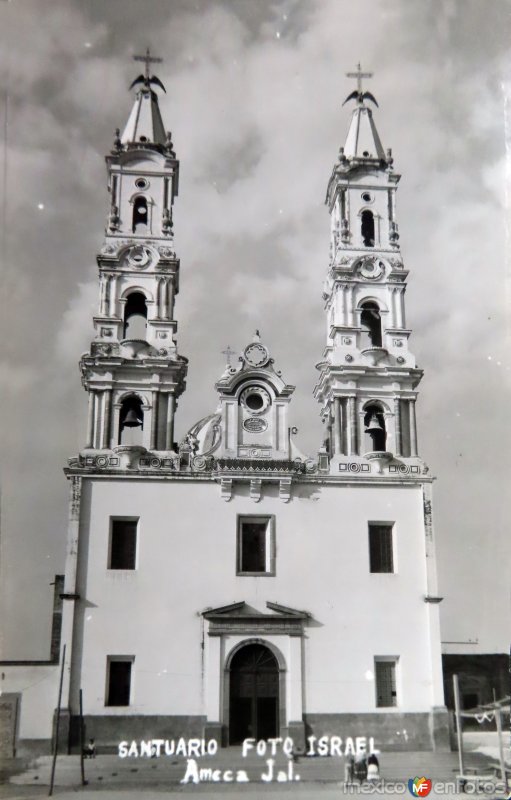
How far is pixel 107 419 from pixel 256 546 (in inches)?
174

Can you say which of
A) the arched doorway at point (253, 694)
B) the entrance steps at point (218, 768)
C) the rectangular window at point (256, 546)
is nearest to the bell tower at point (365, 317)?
the rectangular window at point (256, 546)

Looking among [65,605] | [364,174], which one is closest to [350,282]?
[364,174]

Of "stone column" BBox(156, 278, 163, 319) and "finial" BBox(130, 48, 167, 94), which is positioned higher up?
"finial" BBox(130, 48, 167, 94)

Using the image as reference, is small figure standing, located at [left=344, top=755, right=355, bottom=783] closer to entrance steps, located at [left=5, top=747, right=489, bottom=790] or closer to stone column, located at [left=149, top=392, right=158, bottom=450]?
entrance steps, located at [left=5, top=747, right=489, bottom=790]

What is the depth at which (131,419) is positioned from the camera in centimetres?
2023

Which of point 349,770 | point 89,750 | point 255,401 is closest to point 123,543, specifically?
point 89,750

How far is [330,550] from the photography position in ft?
62.6

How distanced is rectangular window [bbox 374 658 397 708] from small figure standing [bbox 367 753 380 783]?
280 cm

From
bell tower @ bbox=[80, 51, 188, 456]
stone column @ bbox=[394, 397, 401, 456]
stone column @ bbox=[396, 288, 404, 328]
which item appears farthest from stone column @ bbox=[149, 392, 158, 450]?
stone column @ bbox=[396, 288, 404, 328]

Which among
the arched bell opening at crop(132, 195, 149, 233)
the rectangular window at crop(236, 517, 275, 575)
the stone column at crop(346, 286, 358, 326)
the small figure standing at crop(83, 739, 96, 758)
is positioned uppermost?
the arched bell opening at crop(132, 195, 149, 233)

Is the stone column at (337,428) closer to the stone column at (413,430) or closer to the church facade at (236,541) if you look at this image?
the church facade at (236,541)

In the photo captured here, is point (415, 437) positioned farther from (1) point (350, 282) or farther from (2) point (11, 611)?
(2) point (11, 611)

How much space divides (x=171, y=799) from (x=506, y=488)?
902cm

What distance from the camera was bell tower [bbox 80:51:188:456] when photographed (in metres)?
20.1
